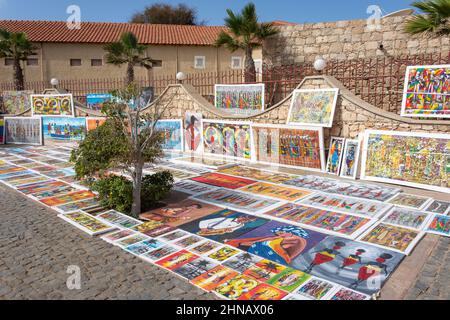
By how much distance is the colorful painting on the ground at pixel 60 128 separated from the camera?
51.9 ft

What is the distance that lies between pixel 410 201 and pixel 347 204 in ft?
3.94

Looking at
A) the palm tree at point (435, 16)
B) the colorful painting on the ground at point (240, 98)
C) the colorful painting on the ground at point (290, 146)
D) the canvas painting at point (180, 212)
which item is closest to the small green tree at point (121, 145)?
the canvas painting at point (180, 212)

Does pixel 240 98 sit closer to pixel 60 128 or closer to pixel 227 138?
pixel 227 138

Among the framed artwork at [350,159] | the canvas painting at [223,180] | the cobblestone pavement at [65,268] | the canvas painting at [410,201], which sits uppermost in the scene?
the framed artwork at [350,159]

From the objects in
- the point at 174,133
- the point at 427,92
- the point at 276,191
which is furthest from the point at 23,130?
the point at 427,92

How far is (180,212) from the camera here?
6.80 m

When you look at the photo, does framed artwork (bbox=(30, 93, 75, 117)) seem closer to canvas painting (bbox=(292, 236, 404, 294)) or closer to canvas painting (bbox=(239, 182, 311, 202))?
canvas painting (bbox=(239, 182, 311, 202))

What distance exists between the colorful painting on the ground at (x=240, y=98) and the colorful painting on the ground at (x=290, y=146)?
→ 1900 millimetres

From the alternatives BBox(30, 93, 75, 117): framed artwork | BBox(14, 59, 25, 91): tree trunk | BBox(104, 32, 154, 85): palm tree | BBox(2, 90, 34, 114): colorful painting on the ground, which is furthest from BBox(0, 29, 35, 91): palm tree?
BBox(104, 32, 154, 85): palm tree

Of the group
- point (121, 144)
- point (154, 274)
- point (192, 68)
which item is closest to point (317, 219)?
point (154, 274)

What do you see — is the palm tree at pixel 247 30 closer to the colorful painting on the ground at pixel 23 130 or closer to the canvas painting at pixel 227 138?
the canvas painting at pixel 227 138

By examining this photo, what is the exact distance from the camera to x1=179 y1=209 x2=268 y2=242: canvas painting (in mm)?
5693

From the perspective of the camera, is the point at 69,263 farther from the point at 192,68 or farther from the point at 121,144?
the point at 192,68

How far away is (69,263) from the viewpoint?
491cm
